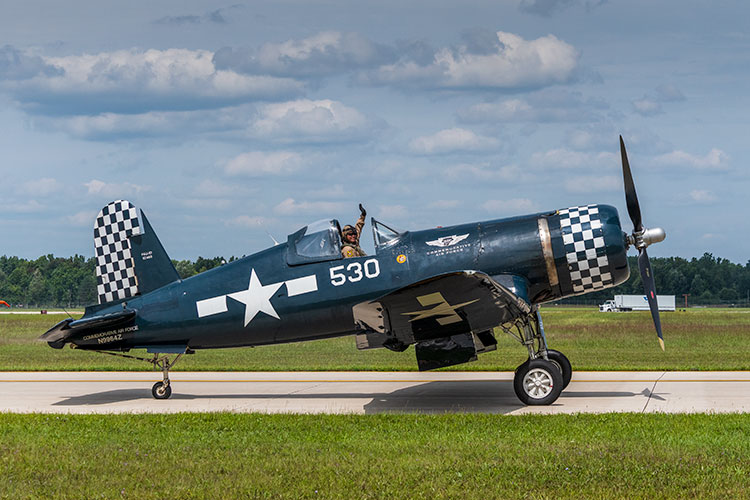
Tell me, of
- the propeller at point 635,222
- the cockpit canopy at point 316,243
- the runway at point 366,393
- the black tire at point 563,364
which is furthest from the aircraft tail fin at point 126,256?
the propeller at point 635,222

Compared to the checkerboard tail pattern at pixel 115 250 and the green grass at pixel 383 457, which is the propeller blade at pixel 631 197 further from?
the checkerboard tail pattern at pixel 115 250

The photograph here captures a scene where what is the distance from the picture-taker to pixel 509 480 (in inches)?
291

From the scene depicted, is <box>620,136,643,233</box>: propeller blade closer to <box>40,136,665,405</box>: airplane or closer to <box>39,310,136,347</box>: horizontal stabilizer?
<box>40,136,665,405</box>: airplane

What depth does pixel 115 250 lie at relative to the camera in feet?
48.0

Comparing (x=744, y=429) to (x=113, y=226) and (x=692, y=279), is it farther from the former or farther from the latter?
(x=692, y=279)

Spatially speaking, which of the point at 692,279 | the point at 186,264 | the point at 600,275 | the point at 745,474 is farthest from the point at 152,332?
the point at 692,279

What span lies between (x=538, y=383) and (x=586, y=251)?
2.17m

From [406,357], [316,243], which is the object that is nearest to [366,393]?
[316,243]

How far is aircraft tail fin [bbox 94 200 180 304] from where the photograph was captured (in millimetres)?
14430

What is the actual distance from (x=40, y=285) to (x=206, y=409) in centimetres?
16487

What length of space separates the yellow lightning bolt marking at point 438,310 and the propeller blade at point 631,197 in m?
3.17

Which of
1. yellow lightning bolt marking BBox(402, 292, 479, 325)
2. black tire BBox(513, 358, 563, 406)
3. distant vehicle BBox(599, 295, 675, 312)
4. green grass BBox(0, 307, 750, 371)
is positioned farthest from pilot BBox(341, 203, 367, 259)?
distant vehicle BBox(599, 295, 675, 312)

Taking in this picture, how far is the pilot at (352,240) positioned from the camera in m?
13.2

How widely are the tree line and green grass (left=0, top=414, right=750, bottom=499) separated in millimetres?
142344
